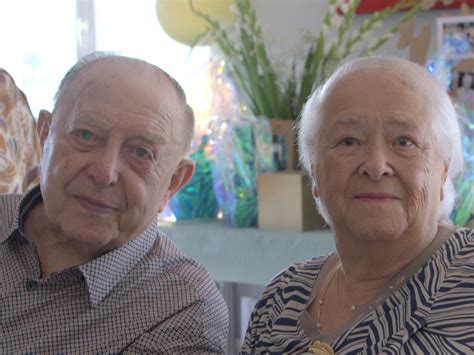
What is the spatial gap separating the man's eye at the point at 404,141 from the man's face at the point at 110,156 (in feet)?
1.51

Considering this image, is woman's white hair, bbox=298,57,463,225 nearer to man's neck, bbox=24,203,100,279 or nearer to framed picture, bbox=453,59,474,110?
man's neck, bbox=24,203,100,279

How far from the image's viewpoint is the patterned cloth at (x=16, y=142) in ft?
6.61

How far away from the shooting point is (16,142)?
2074mm

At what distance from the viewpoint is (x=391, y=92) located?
131 centimetres

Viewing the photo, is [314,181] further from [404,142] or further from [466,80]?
[466,80]

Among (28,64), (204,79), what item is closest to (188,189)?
(204,79)

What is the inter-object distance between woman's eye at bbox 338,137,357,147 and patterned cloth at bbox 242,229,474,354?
24 centimetres

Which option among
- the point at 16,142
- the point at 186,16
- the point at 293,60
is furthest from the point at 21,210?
the point at 186,16

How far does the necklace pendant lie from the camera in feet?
4.17

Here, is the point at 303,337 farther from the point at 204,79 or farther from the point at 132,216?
the point at 204,79

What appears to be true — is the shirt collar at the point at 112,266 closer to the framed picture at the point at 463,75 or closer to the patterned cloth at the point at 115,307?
the patterned cloth at the point at 115,307

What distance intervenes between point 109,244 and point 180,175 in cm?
21

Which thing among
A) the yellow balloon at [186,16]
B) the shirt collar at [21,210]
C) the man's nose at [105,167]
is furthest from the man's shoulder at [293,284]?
the yellow balloon at [186,16]

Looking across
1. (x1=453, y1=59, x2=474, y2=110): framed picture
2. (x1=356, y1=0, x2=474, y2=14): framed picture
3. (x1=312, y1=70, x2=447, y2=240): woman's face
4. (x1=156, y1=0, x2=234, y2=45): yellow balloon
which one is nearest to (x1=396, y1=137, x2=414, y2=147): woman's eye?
(x1=312, y1=70, x2=447, y2=240): woman's face
